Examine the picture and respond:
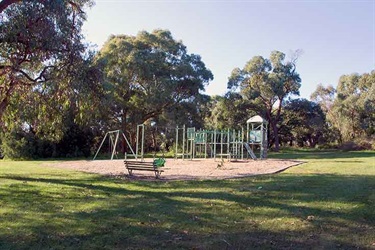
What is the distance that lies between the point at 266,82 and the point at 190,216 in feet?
115

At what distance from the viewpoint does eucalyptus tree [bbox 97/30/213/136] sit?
32.3 metres

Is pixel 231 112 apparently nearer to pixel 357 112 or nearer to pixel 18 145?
pixel 357 112

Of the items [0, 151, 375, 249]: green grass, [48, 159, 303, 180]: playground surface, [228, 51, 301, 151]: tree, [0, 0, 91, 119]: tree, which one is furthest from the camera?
[228, 51, 301, 151]: tree

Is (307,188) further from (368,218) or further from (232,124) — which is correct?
(232,124)

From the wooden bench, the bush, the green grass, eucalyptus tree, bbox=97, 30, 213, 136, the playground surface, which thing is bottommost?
the green grass

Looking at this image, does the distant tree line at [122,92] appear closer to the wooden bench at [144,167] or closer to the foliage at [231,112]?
the foliage at [231,112]

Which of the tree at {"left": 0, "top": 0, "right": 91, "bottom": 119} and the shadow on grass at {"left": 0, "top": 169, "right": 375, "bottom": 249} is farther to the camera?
the tree at {"left": 0, "top": 0, "right": 91, "bottom": 119}

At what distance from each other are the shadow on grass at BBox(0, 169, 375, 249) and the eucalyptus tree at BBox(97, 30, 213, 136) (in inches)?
877

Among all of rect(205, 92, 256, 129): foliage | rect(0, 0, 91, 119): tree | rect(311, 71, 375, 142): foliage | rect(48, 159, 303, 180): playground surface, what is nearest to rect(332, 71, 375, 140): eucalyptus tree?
rect(311, 71, 375, 142): foliage

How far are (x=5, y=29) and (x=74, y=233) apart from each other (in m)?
7.23

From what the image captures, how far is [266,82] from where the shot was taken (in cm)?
4028

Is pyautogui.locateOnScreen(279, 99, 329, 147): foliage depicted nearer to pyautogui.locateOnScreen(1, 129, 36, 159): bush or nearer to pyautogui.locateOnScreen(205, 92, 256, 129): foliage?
pyautogui.locateOnScreen(205, 92, 256, 129): foliage

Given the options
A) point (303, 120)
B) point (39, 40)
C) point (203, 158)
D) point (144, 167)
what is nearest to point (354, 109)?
point (303, 120)

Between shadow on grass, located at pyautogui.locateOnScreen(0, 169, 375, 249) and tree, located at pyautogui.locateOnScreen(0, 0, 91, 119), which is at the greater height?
tree, located at pyautogui.locateOnScreen(0, 0, 91, 119)
